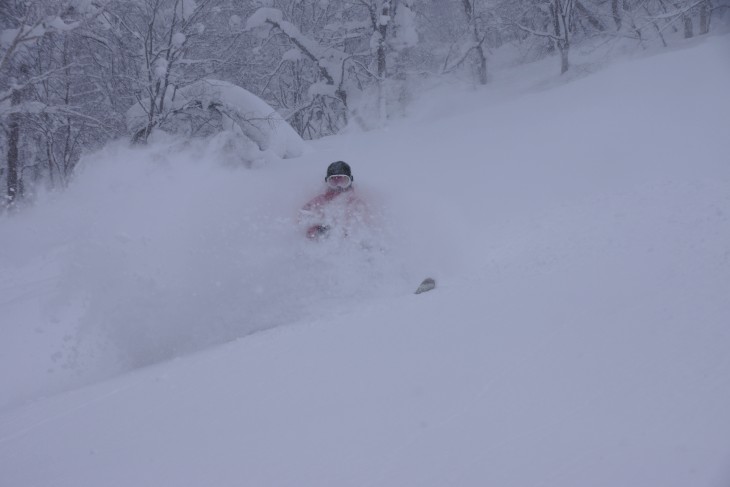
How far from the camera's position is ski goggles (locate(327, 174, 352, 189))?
20.8ft

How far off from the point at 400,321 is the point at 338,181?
3.39 m

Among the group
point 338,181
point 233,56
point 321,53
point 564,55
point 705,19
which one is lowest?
point 338,181

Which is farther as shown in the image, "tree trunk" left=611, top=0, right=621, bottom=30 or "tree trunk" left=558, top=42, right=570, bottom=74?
"tree trunk" left=611, top=0, right=621, bottom=30

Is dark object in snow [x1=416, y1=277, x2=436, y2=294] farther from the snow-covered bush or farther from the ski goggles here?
the snow-covered bush

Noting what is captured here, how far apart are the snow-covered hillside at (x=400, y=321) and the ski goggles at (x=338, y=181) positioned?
1.90ft

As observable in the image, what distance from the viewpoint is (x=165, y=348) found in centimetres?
446

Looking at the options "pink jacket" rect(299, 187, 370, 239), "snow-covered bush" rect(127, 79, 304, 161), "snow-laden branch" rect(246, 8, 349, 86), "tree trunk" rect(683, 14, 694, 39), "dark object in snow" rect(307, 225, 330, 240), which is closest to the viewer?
"dark object in snow" rect(307, 225, 330, 240)

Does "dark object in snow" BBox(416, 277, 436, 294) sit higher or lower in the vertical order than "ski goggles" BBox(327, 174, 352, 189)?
lower

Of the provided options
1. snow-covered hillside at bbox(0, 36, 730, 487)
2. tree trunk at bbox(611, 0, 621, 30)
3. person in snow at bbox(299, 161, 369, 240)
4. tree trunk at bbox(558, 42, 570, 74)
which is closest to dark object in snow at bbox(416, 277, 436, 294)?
snow-covered hillside at bbox(0, 36, 730, 487)

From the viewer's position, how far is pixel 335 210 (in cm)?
604

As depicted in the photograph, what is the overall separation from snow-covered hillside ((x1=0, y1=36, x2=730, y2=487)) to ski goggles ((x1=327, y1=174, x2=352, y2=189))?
1.90ft

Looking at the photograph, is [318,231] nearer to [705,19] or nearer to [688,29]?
[688,29]

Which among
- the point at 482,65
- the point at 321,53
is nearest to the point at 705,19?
the point at 482,65

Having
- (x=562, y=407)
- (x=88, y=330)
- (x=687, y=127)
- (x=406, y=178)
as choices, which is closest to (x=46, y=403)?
(x=88, y=330)
